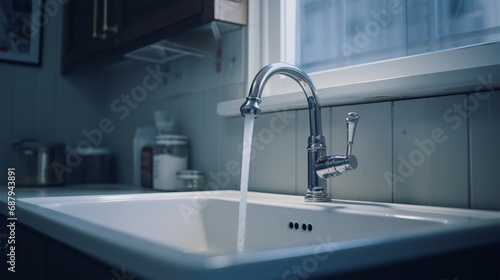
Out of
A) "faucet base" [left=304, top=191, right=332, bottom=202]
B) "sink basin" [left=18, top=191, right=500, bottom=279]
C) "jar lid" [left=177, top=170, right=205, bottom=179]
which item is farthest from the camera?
"jar lid" [left=177, top=170, right=205, bottom=179]

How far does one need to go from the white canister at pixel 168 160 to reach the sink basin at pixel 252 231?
0.92 ft

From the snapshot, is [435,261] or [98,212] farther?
[98,212]

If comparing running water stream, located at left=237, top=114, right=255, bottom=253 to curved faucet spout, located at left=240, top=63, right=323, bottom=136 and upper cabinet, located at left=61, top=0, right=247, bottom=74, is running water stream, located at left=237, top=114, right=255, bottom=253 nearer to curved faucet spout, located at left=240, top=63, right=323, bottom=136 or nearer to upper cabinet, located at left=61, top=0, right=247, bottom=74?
curved faucet spout, located at left=240, top=63, right=323, bottom=136

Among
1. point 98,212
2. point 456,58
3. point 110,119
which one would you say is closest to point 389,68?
point 456,58

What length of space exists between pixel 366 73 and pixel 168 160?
0.75 metres

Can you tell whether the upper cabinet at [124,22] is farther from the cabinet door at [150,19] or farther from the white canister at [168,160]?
the white canister at [168,160]

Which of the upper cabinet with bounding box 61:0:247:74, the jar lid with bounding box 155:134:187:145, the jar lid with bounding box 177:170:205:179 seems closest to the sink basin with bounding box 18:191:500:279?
the jar lid with bounding box 177:170:205:179

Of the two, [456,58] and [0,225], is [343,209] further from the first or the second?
[0,225]

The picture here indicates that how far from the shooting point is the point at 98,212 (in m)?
1.09

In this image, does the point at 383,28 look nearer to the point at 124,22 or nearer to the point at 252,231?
the point at 252,231

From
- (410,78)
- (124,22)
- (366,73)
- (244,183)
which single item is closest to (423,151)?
(410,78)

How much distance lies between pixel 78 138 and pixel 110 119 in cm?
19

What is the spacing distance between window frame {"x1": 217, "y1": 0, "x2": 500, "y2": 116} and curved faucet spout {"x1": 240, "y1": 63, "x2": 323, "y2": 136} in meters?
0.08

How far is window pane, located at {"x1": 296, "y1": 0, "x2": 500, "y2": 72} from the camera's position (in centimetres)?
97
